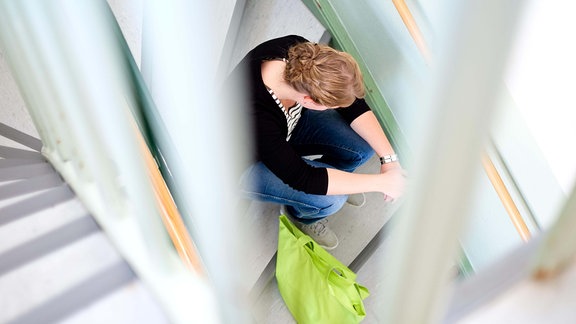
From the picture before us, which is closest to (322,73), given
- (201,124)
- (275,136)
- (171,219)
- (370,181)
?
(275,136)

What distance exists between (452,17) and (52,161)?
3.07ft

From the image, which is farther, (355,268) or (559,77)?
(355,268)

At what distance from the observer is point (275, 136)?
156 cm

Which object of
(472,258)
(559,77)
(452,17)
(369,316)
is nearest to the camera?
(452,17)

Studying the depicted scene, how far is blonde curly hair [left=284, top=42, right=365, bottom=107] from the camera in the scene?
1.49 metres

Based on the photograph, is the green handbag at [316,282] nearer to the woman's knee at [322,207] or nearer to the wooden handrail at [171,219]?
the woman's knee at [322,207]

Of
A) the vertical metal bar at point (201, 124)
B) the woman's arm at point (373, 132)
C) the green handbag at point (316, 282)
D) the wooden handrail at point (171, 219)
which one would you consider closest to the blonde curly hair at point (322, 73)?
the woman's arm at point (373, 132)

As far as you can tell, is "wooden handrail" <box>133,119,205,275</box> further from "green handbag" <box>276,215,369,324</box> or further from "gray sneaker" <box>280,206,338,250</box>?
"gray sneaker" <box>280,206,338,250</box>

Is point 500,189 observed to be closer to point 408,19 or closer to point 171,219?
point 408,19

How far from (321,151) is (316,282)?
0.47m

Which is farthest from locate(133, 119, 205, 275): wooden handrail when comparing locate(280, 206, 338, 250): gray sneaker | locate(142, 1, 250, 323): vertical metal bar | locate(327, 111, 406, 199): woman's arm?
locate(280, 206, 338, 250): gray sneaker

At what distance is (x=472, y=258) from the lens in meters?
1.78

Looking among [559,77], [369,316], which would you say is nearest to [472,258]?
[369,316]

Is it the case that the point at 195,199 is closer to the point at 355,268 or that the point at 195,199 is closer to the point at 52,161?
the point at 52,161
